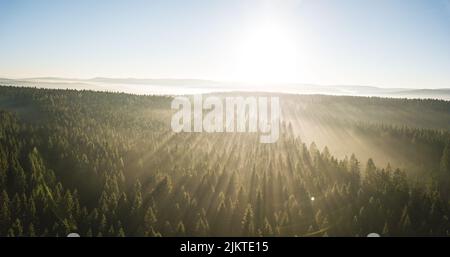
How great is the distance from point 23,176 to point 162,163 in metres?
35.8

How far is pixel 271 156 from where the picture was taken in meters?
117

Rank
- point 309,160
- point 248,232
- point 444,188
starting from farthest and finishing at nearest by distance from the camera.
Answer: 1. point 444,188
2. point 309,160
3. point 248,232

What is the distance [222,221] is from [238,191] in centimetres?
1358

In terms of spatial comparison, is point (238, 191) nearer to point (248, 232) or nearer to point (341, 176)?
point (248, 232)

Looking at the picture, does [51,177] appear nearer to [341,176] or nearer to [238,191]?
[238,191]

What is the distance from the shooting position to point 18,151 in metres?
101

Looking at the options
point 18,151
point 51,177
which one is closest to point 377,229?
point 51,177

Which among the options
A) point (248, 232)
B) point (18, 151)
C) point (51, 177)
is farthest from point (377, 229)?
point (18, 151)

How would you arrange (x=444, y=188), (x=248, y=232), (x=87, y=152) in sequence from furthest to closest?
1. (x=444, y=188)
2. (x=87, y=152)
3. (x=248, y=232)
